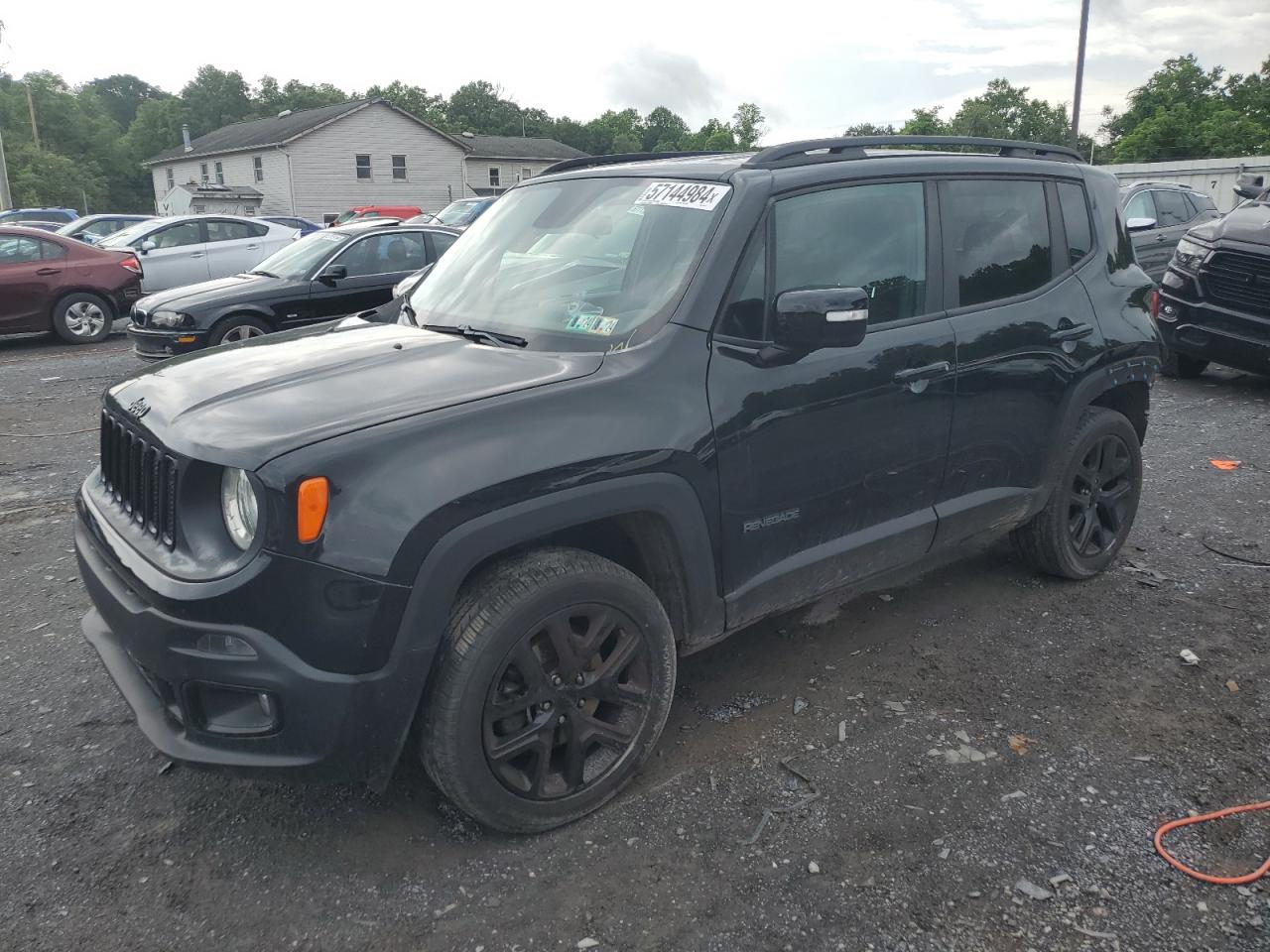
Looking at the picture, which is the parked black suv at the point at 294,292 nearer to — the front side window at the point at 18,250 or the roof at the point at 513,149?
the front side window at the point at 18,250

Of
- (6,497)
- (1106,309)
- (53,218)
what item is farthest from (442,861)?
(53,218)

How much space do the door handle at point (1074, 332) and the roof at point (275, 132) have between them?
160 ft

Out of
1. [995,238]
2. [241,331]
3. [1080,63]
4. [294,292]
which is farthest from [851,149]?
[1080,63]

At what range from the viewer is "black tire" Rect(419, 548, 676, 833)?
2611 millimetres

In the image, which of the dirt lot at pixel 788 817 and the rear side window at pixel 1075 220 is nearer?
the dirt lot at pixel 788 817

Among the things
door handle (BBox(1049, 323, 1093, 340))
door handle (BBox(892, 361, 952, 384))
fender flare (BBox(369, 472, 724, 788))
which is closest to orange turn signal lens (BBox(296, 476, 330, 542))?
fender flare (BBox(369, 472, 724, 788))

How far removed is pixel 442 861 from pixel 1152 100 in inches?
2689

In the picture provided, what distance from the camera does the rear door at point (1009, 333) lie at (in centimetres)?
379

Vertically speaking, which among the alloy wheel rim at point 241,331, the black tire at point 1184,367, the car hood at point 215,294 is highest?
the car hood at point 215,294

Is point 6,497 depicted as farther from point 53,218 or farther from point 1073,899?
point 53,218

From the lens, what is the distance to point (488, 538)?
101 inches

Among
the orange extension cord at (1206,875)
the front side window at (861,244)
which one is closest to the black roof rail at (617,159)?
the front side window at (861,244)

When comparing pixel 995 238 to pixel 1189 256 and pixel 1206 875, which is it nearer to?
pixel 1206 875

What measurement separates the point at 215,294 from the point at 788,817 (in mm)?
8962
